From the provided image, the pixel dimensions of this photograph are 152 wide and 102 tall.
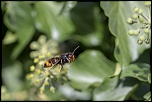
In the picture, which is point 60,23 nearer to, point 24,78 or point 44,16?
point 44,16

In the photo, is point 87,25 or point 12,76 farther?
point 12,76

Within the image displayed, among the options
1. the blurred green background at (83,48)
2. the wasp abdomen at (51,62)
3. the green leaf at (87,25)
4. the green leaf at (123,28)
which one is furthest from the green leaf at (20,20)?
the wasp abdomen at (51,62)

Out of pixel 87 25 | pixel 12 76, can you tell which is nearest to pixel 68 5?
pixel 87 25

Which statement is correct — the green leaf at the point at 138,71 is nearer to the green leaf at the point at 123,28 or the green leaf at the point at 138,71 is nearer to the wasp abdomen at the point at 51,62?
the green leaf at the point at 123,28

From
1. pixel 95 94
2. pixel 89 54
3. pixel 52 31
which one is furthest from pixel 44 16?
pixel 95 94

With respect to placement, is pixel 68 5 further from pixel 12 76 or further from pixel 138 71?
pixel 12 76

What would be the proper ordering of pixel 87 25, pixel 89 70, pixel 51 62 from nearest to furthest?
1. pixel 51 62
2. pixel 89 70
3. pixel 87 25

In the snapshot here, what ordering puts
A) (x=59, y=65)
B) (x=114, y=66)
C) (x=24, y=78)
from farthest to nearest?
1. (x=24, y=78)
2. (x=114, y=66)
3. (x=59, y=65)
